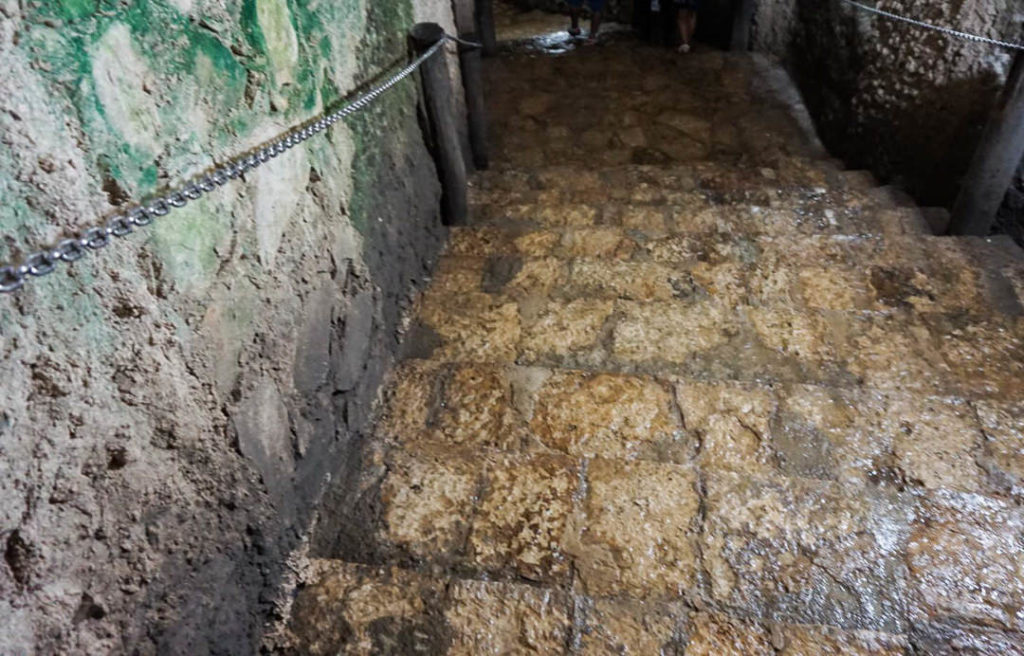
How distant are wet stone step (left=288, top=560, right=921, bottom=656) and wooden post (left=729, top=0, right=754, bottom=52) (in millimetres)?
5109

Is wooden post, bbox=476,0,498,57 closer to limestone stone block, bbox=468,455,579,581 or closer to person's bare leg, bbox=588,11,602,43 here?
person's bare leg, bbox=588,11,602,43

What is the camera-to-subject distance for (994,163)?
2412 mm

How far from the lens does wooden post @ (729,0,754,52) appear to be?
5043 millimetres

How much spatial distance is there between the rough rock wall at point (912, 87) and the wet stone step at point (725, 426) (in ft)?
4.65

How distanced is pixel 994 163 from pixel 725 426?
1698 mm

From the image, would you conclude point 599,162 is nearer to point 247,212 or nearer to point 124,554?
point 247,212

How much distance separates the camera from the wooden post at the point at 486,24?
5.19m

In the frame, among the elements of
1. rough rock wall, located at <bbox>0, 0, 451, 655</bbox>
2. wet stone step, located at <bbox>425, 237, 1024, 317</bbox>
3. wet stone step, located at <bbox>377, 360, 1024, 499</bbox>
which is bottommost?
wet stone step, located at <bbox>377, 360, 1024, 499</bbox>

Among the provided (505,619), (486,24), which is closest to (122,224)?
(505,619)

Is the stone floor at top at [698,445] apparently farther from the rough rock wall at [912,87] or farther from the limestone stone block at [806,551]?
the rough rock wall at [912,87]

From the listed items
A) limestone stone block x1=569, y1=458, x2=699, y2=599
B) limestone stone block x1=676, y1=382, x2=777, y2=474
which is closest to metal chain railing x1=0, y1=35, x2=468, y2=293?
limestone stone block x1=569, y1=458, x2=699, y2=599

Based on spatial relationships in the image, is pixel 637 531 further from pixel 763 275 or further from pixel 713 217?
pixel 713 217

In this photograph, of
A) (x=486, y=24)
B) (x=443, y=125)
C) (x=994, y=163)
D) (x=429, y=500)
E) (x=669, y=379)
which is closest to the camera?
(x=429, y=500)

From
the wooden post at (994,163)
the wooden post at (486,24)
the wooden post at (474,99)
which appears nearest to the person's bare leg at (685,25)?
the wooden post at (486,24)
